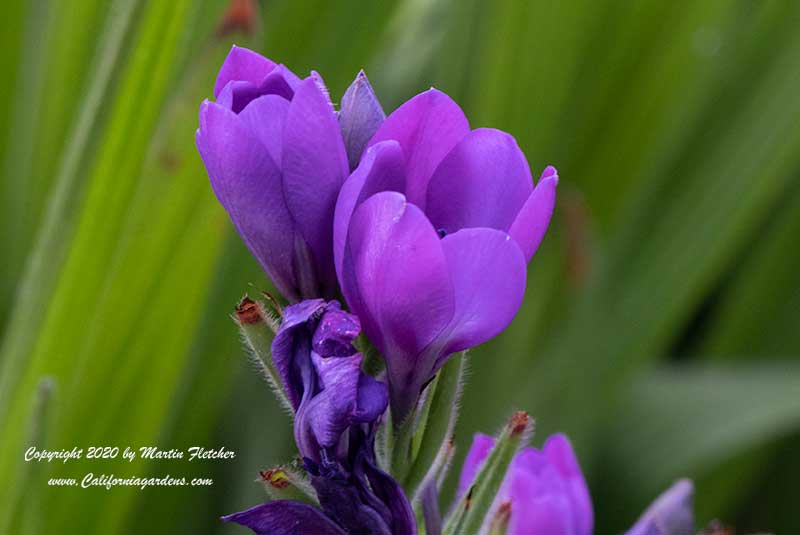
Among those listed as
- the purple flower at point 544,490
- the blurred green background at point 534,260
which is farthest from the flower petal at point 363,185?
the blurred green background at point 534,260

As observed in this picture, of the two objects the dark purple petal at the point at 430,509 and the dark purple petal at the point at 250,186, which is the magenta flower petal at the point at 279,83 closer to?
the dark purple petal at the point at 250,186

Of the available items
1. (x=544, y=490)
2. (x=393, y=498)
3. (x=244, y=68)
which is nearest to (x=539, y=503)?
(x=544, y=490)

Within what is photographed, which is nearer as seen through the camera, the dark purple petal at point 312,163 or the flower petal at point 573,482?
the dark purple petal at point 312,163

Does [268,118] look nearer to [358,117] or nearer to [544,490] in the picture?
[358,117]

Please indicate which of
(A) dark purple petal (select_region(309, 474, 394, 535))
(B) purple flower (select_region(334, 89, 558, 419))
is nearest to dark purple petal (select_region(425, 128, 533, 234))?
(B) purple flower (select_region(334, 89, 558, 419))

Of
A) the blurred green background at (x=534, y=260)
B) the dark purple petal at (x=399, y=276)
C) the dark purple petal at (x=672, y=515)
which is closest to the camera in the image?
the dark purple petal at (x=399, y=276)
